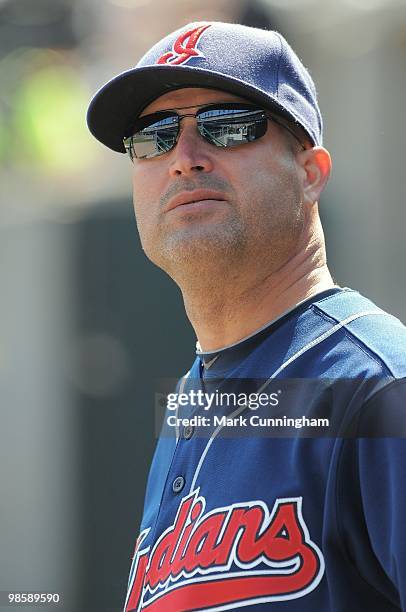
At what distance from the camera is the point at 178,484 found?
4.89 feet

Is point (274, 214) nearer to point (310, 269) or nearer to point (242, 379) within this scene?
point (310, 269)

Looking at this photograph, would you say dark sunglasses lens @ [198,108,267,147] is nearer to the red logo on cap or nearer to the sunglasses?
the sunglasses

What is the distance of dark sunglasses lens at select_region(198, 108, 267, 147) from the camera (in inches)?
62.5

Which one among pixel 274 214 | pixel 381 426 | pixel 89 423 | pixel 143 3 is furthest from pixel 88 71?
pixel 381 426

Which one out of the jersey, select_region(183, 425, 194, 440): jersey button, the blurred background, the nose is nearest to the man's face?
the nose

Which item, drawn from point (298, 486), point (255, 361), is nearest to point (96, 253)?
point (255, 361)

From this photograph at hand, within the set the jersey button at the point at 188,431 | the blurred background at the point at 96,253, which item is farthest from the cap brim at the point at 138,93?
the blurred background at the point at 96,253

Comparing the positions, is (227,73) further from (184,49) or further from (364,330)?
(364,330)

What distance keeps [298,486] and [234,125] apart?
27.4 inches

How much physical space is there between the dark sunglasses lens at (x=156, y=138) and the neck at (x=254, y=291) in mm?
268

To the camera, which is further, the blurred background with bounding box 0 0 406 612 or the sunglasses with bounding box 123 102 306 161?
the blurred background with bounding box 0 0 406 612

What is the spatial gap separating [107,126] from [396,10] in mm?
2297

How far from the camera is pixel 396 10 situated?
3682 millimetres

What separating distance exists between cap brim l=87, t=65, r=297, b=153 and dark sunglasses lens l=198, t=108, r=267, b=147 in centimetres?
3
